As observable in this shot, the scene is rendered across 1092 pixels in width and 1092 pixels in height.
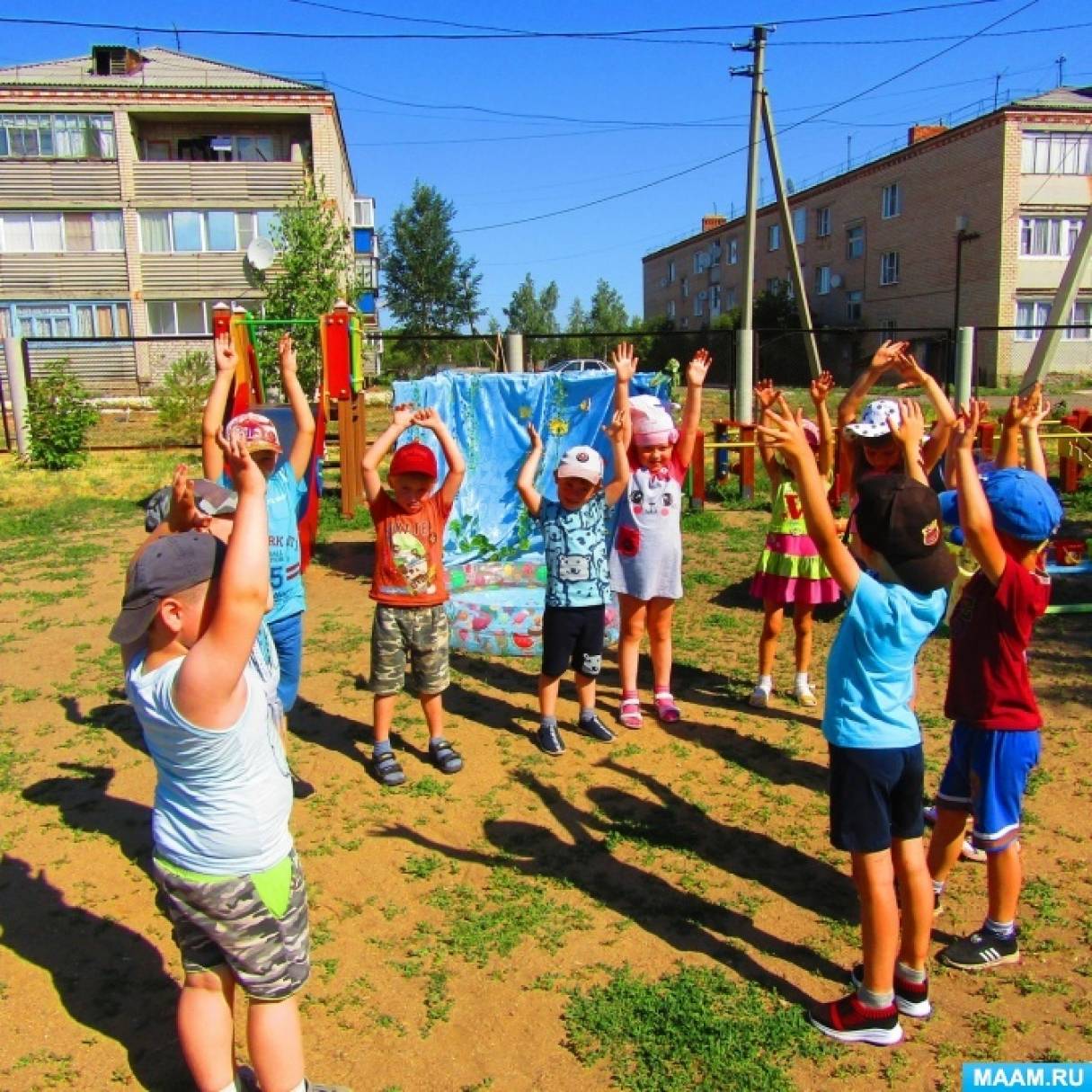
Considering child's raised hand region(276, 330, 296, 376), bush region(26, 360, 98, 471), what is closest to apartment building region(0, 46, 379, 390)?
bush region(26, 360, 98, 471)

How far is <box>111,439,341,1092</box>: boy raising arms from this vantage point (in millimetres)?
2053

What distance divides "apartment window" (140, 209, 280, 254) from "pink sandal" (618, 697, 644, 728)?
33727 mm

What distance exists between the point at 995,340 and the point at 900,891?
34.4m

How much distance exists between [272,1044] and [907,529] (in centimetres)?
201

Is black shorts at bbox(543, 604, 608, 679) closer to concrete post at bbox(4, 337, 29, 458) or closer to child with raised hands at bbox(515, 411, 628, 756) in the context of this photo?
child with raised hands at bbox(515, 411, 628, 756)

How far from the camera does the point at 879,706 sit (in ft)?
8.72

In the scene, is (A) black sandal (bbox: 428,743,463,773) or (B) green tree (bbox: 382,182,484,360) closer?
(A) black sandal (bbox: 428,743,463,773)

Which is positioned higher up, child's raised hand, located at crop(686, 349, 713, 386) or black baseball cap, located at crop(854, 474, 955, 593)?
child's raised hand, located at crop(686, 349, 713, 386)

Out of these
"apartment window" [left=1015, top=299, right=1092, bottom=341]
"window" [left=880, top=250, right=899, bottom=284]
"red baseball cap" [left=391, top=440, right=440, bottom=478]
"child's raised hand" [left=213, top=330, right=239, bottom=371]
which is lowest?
"red baseball cap" [left=391, top=440, right=440, bottom=478]

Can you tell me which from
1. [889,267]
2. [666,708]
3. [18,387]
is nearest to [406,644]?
[666,708]

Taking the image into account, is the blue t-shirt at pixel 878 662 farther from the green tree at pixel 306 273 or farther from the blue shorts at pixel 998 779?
the green tree at pixel 306 273

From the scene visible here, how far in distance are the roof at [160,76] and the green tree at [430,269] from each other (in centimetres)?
2159

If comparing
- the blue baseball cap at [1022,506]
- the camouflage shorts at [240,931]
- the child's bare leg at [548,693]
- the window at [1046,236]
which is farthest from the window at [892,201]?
the camouflage shorts at [240,931]

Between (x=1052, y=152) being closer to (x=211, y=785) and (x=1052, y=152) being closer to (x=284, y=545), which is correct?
(x=284, y=545)
